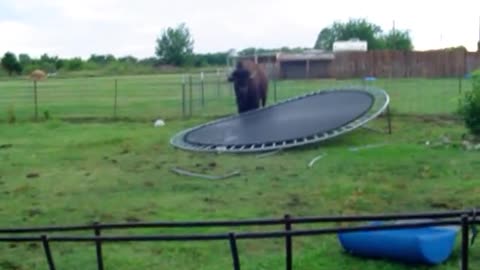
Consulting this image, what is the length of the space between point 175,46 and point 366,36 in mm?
16894

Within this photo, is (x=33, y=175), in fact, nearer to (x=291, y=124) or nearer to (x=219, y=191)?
(x=219, y=191)

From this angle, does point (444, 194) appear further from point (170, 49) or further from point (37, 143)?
point (170, 49)

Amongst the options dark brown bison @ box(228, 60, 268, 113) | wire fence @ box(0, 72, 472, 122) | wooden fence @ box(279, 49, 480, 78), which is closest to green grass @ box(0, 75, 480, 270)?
dark brown bison @ box(228, 60, 268, 113)

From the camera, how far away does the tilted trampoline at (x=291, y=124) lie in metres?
13.9

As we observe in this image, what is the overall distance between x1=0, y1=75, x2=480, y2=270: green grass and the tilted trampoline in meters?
0.34

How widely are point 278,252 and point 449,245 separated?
4.68 feet

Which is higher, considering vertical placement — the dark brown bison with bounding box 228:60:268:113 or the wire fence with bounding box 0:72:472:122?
the dark brown bison with bounding box 228:60:268:113

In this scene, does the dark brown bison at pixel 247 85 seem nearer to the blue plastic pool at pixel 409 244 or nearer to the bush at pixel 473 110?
the bush at pixel 473 110

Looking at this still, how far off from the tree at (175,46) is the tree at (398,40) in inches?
672

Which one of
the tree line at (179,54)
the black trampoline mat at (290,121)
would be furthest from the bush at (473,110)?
the tree line at (179,54)

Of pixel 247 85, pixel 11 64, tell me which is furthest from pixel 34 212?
pixel 11 64

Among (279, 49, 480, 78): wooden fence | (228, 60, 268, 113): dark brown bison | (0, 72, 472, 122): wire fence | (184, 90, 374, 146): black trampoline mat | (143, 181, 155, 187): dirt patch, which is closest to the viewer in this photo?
(143, 181, 155, 187): dirt patch

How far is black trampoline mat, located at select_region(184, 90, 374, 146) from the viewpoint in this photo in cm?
1447

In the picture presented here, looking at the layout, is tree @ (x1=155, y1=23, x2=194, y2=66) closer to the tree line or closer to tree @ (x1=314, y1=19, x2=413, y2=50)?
the tree line
